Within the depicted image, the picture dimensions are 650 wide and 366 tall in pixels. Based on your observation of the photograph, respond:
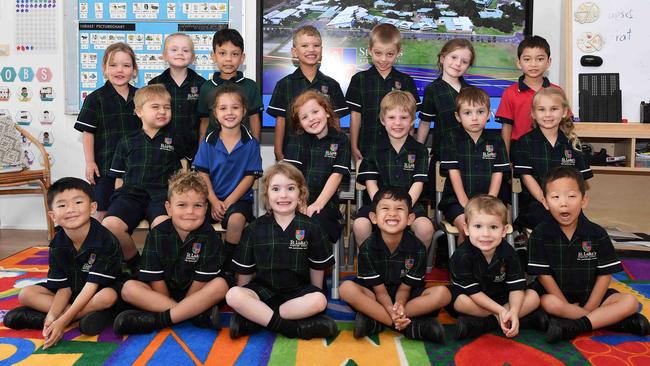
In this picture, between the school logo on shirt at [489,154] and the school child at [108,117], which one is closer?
the school logo on shirt at [489,154]

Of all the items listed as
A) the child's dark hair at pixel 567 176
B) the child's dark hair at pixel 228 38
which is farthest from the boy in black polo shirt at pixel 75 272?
the child's dark hair at pixel 567 176

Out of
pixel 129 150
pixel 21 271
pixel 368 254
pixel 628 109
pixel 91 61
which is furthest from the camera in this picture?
pixel 91 61

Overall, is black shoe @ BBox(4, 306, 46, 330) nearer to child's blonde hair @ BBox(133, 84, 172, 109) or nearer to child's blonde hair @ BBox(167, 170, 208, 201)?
child's blonde hair @ BBox(167, 170, 208, 201)

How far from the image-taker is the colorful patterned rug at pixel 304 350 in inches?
67.7

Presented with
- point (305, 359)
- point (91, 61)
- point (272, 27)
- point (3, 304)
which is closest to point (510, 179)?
point (305, 359)

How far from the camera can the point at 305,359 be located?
1732mm

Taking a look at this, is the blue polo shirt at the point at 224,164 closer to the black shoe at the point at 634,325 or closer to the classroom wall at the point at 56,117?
the classroom wall at the point at 56,117

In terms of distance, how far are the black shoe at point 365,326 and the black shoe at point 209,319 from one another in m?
0.50

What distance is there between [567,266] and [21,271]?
2567 mm

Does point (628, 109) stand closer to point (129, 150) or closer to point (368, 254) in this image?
point (368, 254)

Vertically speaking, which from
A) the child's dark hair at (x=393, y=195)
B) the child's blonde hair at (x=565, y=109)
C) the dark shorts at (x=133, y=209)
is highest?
the child's blonde hair at (x=565, y=109)

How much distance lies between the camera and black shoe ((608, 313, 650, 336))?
194 cm

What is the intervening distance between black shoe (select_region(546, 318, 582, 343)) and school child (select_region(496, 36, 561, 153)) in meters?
1.13

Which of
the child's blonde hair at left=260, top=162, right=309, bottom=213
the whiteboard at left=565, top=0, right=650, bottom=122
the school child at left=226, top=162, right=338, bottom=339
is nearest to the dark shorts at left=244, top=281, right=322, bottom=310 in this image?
the school child at left=226, top=162, right=338, bottom=339
